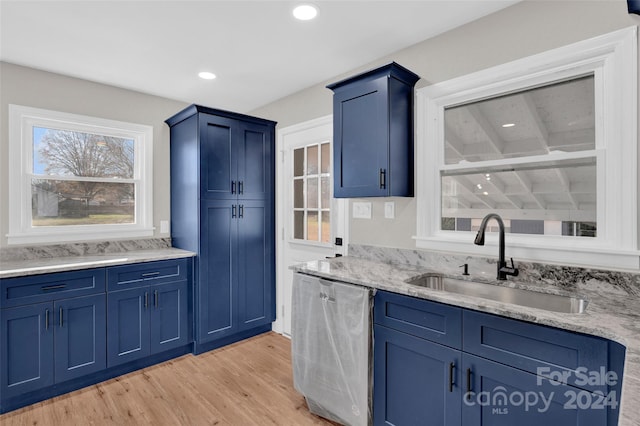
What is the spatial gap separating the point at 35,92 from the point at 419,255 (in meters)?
3.43

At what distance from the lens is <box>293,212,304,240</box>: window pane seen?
135 inches

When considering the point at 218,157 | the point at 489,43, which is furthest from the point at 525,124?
the point at 218,157

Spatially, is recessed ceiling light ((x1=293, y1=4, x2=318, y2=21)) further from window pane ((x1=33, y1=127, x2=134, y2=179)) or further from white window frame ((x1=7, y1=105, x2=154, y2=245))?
window pane ((x1=33, y1=127, x2=134, y2=179))

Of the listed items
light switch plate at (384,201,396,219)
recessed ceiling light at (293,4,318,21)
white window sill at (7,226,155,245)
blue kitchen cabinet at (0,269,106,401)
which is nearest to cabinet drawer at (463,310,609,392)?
light switch plate at (384,201,396,219)

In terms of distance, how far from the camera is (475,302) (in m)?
1.48

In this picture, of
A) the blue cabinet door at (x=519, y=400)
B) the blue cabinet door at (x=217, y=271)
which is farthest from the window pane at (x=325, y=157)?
the blue cabinet door at (x=519, y=400)

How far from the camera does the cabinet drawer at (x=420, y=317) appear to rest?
1.57 metres

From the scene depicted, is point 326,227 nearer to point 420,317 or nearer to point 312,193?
point 312,193

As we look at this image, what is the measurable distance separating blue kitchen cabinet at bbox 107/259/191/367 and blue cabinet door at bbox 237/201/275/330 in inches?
21.5

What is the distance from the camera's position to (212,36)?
7.54 feet

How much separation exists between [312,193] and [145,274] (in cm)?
169

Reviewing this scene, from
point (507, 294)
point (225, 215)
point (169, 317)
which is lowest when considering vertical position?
point (169, 317)

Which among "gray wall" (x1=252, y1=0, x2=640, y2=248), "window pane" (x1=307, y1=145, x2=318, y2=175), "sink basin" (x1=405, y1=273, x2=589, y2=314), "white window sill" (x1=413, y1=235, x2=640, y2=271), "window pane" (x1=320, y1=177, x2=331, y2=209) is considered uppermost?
"gray wall" (x1=252, y1=0, x2=640, y2=248)

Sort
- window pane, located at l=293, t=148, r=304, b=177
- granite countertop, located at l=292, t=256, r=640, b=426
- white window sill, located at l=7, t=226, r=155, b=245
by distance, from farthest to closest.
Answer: window pane, located at l=293, t=148, r=304, b=177
white window sill, located at l=7, t=226, r=155, b=245
granite countertop, located at l=292, t=256, r=640, b=426
